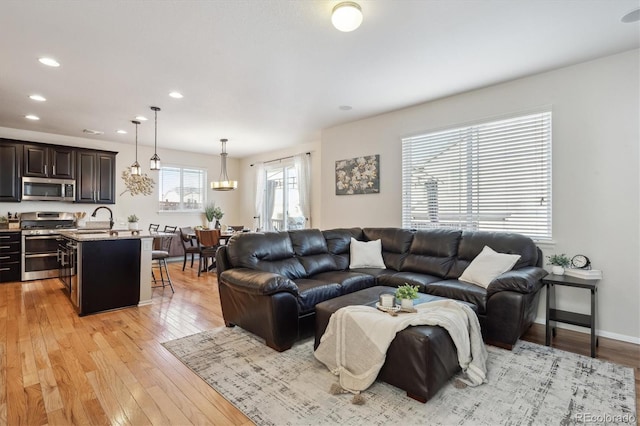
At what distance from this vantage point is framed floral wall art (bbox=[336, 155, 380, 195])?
5.09m

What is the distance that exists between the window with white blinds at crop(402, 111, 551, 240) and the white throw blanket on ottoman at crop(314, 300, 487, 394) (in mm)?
1895

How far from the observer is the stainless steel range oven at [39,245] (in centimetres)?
540

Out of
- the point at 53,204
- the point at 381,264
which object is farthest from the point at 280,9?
the point at 53,204

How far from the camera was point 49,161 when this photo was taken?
588cm

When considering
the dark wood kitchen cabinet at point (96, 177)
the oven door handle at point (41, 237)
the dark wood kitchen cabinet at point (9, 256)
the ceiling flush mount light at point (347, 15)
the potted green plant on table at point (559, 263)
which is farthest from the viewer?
the dark wood kitchen cabinet at point (96, 177)

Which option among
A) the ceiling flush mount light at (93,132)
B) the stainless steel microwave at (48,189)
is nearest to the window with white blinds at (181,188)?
the ceiling flush mount light at (93,132)

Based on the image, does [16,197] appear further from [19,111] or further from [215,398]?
[215,398]

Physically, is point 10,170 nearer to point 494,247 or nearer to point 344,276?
point 344,276

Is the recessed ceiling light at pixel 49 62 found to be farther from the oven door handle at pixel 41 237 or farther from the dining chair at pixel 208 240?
the oven door handle at pixel 41 237

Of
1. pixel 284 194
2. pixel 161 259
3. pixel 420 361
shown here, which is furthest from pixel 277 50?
pixel 284 194

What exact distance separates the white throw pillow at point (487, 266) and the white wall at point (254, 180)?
3.70 m

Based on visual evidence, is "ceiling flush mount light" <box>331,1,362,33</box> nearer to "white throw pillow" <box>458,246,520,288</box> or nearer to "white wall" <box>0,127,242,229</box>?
"white throw pillow" <box>458,246,520,288</box>

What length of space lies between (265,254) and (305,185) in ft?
11.8

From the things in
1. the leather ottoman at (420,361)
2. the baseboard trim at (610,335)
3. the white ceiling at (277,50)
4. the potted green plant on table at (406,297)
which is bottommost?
the baseboard trim at (610,335)
